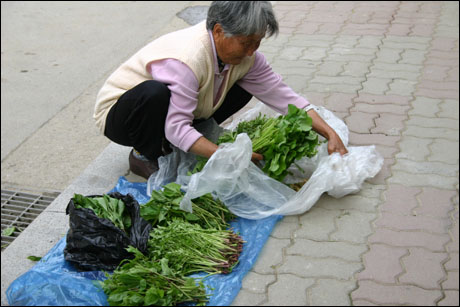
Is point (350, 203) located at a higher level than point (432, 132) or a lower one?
higher

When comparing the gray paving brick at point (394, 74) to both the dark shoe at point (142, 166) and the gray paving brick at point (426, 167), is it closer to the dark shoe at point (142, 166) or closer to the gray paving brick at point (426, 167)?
the gray paving brick at point (426, 167)

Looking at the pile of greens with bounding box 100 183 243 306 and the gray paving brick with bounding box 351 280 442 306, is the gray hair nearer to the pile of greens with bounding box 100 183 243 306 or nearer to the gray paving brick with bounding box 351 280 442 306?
the pile of greens with bounding box 100 183 243 306

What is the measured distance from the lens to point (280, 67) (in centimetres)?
493

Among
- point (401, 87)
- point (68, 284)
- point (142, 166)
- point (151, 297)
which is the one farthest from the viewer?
point (401, 87)

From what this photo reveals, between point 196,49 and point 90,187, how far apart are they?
1.10 meters

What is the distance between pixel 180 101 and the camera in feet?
9.53

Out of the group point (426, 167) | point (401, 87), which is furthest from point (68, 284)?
point (401, 87)

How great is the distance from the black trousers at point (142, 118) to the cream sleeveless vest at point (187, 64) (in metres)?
0.09

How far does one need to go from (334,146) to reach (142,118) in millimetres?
1060

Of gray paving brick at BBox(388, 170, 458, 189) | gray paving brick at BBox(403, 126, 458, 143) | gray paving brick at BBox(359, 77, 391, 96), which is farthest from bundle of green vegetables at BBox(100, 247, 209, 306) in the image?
gray paving brick at BBox(359, 77, 391, 96)

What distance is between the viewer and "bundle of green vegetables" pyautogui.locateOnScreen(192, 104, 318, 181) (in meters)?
2.96

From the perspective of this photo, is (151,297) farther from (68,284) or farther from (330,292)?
(330,292)

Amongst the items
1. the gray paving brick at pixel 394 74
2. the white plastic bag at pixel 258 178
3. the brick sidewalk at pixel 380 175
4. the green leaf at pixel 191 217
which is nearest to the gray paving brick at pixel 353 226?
the brick sidewalk at pixel 380 175

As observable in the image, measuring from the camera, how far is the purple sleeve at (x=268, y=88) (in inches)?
131
